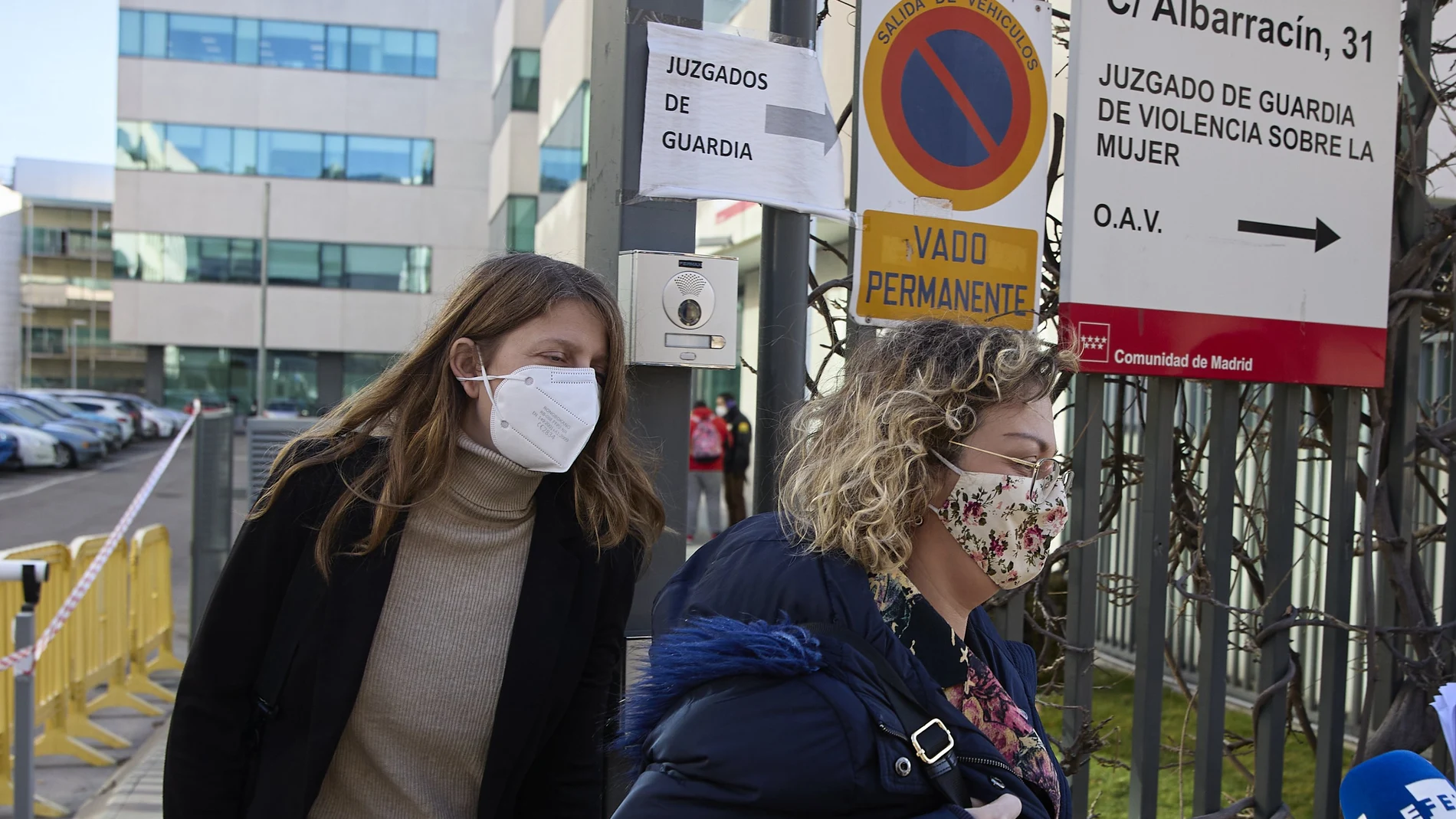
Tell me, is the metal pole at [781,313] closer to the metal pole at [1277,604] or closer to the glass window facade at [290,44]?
the metal pole at [1277,604]

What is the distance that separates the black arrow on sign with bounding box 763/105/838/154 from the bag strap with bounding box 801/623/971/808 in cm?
145

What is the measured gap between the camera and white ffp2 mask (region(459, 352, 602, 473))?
2.21 metres

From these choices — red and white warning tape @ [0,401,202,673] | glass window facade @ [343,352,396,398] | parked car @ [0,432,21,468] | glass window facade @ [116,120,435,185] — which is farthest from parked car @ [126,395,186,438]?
red and white warning tape @ [0,401,202,673]

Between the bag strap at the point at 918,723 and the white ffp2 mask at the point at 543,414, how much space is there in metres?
0.92

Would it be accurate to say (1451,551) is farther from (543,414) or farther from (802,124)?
(543,414)

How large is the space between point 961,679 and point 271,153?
137ft

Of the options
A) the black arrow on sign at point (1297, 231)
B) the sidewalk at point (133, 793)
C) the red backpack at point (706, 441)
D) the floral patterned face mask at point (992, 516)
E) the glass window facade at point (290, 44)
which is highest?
the glass window facade at point (290, 44)

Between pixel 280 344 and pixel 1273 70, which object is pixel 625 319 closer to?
pixel 1273 70

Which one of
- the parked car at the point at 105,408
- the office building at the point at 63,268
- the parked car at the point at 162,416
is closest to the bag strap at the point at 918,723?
the parked car at the point at 105,408

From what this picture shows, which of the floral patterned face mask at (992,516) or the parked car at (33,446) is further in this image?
the parked car at (33,446)

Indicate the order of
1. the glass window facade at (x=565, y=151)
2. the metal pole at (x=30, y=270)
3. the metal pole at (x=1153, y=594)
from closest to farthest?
the metal pole at (x=1153, y=594), the glass window facade at (x=565, y=151), the metal pole at (x=30, y=270)

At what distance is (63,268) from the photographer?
69.3m

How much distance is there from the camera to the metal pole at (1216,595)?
10.2 ft

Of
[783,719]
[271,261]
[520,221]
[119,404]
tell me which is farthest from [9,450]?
[783,719]
